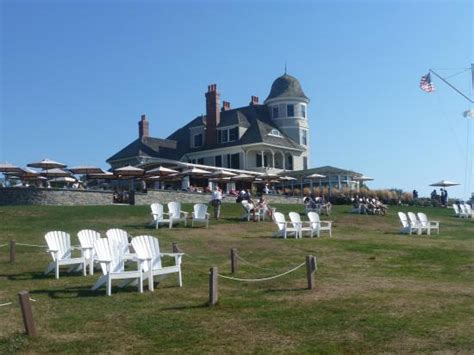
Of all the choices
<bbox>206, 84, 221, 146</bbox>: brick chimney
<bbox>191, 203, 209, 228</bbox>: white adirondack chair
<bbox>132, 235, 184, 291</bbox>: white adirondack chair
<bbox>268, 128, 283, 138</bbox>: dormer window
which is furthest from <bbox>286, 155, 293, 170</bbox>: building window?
<bbox>132, 235, 184, 291</bbox>: white adirondack chair

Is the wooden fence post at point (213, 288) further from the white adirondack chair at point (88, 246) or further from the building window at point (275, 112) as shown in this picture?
the building window at point (275, 112)

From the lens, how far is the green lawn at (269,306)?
7227 mm

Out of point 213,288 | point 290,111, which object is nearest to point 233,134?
point 290,111

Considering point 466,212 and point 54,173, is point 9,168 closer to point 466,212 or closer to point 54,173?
point 54,173

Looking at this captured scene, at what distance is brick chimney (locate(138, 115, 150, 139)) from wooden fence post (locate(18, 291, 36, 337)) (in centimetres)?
4736

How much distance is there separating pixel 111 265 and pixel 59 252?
2.37 m

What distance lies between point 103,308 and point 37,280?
10.6 feet

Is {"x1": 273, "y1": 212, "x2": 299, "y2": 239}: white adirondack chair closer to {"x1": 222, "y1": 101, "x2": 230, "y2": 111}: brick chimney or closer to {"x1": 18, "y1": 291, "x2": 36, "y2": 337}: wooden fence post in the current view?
{"x1": 18, "y1": 291, "x2": 36, "y2": 337}: wooden fence post

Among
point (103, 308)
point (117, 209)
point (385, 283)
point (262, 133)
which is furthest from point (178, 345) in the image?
point (262, 133)

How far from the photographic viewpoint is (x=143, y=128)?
54406 mm

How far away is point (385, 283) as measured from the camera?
11.0 metres

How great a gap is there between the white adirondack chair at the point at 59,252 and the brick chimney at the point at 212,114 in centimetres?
3919

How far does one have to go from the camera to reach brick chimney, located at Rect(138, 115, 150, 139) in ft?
179

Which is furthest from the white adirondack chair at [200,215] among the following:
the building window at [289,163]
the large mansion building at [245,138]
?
the building window at [289,163]
